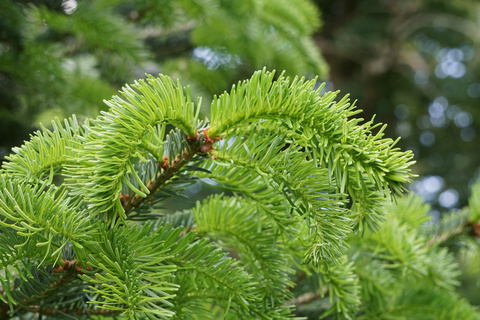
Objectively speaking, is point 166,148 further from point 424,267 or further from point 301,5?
point 301,5

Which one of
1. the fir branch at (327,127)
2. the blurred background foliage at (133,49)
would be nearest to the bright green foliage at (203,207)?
the fir branch at (327,127)

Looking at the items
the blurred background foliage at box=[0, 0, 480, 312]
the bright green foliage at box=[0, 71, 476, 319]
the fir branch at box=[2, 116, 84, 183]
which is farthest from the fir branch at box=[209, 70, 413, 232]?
the blurred background foliage at box=[0, 0, 480, 312]

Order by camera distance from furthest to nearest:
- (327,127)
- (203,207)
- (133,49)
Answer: (133,49) → (203,207) → (327,127)

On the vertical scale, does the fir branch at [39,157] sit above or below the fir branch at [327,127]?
below

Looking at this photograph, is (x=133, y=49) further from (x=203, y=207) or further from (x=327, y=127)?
(x=327, y=127)

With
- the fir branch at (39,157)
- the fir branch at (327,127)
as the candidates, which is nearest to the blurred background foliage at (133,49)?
the fir branch at (39,157)

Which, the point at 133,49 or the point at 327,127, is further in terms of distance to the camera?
the point at 133,49

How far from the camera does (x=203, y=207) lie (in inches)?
18.6

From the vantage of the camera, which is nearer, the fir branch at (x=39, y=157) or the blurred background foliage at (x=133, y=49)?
the fir branch at (x=39, y=157)

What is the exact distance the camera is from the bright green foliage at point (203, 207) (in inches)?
12.7

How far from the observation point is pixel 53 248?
0.37 metres

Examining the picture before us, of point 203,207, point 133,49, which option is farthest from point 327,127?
point 133,49

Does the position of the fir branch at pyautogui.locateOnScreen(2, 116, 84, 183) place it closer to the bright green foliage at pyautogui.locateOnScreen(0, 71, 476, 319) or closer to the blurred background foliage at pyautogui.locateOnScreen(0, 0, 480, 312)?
the bright green foliage at pyautogui.locateOnScreen(0, 71, 476, 319)

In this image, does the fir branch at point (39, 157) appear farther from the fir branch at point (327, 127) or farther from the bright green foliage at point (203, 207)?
the fir branch at point (327, 127)
